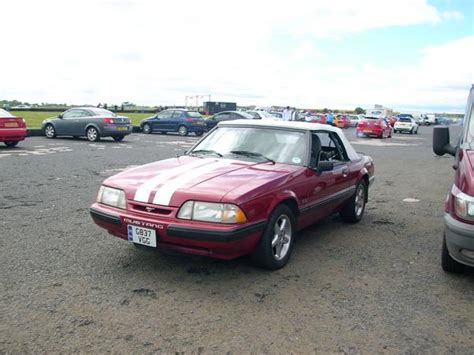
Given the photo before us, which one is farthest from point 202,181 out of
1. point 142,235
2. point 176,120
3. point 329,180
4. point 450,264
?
point 176,120

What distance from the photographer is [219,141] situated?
546 cm

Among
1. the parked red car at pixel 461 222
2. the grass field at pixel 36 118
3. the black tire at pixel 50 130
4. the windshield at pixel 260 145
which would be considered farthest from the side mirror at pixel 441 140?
the grass field at pixel 36 118

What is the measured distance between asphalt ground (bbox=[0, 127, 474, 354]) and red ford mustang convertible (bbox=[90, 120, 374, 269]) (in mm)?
380

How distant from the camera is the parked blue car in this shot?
24750 mm

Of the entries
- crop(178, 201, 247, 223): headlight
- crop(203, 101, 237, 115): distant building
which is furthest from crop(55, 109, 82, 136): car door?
crop(203, 101, 237, 115): distant building

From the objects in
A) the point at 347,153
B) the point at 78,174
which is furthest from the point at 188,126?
the point at 347,153

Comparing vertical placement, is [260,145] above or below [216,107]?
below

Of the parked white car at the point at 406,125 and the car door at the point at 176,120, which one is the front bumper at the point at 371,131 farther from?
the car door at the point at 176,120

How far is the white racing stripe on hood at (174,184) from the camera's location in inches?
155

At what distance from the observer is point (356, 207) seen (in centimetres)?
634

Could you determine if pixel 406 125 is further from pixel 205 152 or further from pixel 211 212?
pixel 211 212

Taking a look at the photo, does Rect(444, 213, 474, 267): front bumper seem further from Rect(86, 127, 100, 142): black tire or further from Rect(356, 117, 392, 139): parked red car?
Rect(356, 117, 392, 139): parked red car

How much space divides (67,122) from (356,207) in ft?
51.1

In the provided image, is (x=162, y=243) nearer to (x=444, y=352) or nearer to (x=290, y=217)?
(x=290, y=217)
